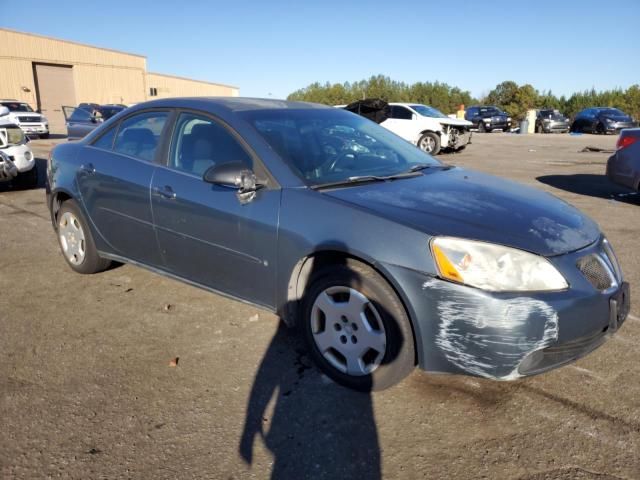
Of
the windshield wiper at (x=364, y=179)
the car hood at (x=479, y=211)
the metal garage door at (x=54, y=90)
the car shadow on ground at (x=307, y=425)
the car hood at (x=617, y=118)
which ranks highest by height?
the metal garage door at (x=54, y=90)

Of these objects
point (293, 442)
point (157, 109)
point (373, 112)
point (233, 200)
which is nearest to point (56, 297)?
point (157, 109)

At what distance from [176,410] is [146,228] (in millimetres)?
1486

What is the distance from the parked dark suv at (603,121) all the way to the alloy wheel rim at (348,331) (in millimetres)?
28038

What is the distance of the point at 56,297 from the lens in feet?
13.2

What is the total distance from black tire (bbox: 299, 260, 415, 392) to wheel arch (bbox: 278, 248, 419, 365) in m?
0.02

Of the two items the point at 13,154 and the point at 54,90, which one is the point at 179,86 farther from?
the point at 13,154

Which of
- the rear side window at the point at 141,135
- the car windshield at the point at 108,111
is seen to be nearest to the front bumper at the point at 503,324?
the rear side window at the point at 141,135

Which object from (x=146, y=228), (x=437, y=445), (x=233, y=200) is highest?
(x=233, y=200)

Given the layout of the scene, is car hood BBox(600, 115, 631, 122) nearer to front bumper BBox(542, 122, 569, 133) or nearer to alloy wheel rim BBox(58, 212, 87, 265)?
front bumper BBox(542, 122, 569, 133)

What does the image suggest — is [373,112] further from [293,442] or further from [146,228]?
[293,442]

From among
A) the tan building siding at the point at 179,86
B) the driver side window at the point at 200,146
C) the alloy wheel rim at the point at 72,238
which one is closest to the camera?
the driver side window at the point at 200,146

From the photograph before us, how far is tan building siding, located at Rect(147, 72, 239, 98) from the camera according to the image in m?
49.2

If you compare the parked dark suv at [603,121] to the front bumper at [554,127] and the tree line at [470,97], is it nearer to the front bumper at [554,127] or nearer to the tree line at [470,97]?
the front bumper at [554,127]

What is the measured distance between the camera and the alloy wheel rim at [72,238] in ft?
14.2
